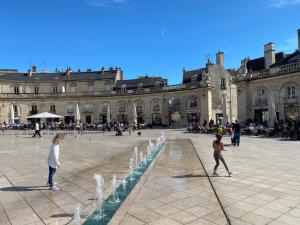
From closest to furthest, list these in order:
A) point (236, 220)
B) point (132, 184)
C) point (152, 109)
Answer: point (236, 220)
point (132, 184)
point (152, 109)

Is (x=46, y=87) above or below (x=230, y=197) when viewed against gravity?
above

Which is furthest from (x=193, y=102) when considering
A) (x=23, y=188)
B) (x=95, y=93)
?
(x=23, y=188)

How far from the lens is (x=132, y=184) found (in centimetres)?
879

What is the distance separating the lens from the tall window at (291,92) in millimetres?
33594

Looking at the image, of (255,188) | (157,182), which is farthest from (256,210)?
(157,182)

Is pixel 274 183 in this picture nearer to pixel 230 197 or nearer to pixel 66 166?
pixel 230 197

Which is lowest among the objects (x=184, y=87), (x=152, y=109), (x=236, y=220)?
(x=236, y=220)

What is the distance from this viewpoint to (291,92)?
33.9 metres

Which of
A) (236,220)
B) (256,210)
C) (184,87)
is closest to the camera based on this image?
(236,220)

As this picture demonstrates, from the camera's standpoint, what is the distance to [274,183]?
8.38m

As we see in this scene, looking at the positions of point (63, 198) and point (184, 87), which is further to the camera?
point (184, 87)

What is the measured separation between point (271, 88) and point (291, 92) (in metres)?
2.51

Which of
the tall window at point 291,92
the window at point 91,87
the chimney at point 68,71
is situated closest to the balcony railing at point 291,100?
the tall window at point 291,92

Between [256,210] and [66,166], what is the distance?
8142 mm
